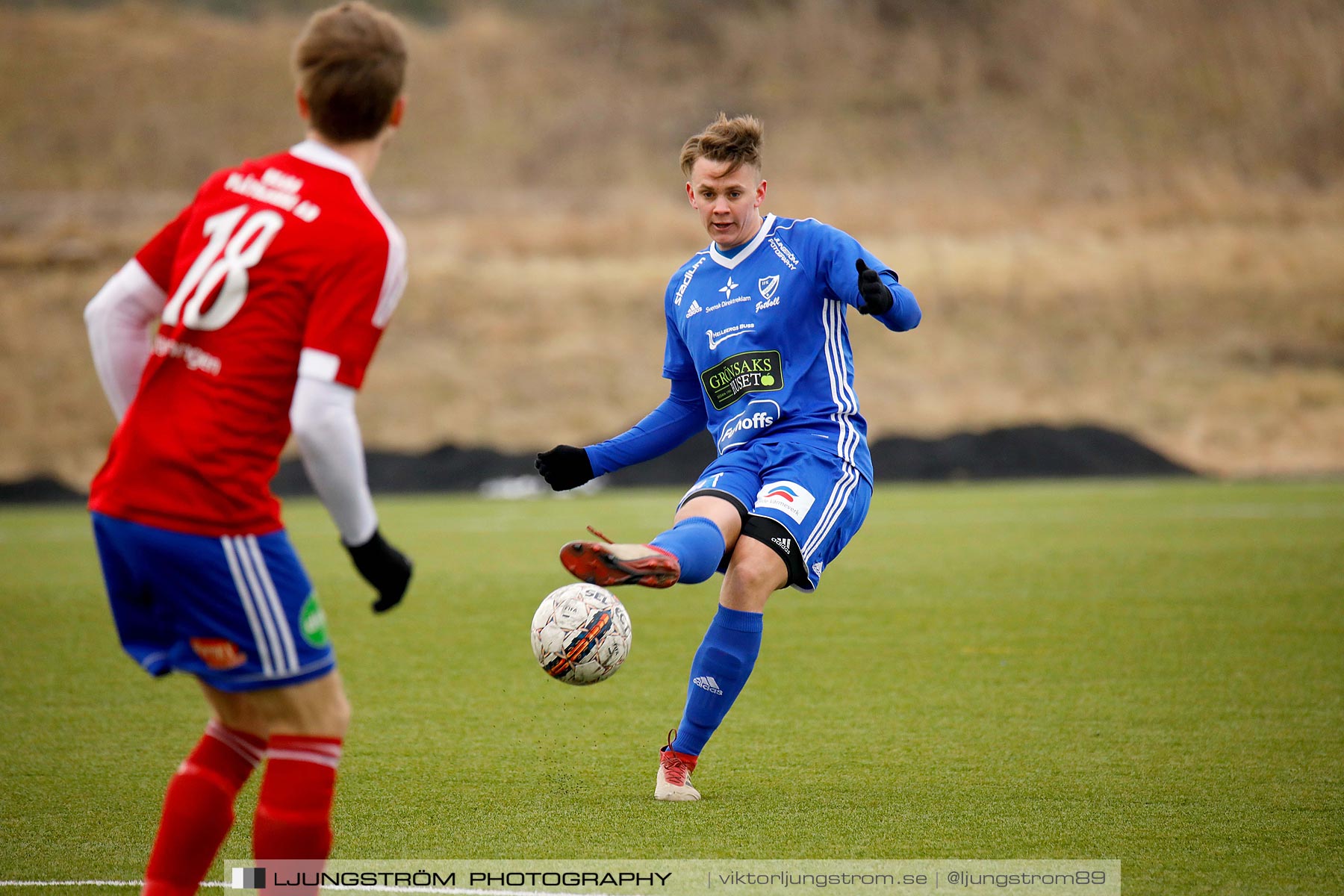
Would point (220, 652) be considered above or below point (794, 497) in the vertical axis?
below

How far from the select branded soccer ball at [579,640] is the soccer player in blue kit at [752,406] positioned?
297 millimetres

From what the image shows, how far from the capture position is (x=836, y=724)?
5141mm

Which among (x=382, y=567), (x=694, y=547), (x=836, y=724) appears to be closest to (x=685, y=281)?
(x=694, y=547)

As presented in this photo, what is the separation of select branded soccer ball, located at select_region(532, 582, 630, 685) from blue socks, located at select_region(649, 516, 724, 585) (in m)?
0.36

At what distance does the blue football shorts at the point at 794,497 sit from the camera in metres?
4.06

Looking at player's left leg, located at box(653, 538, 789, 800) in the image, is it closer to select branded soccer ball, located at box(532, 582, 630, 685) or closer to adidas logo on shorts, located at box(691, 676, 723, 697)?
adidas logo on shorts, located at box(691, 676, 723, 697)

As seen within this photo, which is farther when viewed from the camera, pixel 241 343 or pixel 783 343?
pixel 783 343

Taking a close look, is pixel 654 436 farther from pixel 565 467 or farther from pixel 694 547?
pixel 694 547

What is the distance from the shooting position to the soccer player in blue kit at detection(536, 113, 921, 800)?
407 centimetres

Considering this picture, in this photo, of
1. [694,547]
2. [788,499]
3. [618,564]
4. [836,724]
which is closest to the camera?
[618,564]

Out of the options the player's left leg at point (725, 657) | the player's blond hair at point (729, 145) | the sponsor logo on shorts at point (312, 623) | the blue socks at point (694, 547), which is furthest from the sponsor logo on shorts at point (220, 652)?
the player's blond hair at point (729, 145)

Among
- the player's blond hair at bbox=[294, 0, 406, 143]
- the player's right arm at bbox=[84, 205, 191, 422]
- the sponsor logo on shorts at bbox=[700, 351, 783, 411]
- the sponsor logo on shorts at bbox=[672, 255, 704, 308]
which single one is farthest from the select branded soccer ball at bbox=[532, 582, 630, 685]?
the player's blond hair at bbox=[294, 0, 406, 143]

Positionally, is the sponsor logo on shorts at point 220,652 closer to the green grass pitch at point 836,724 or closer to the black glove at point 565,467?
the green grass pitch at point 836,724

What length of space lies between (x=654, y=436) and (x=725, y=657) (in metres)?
0.87
